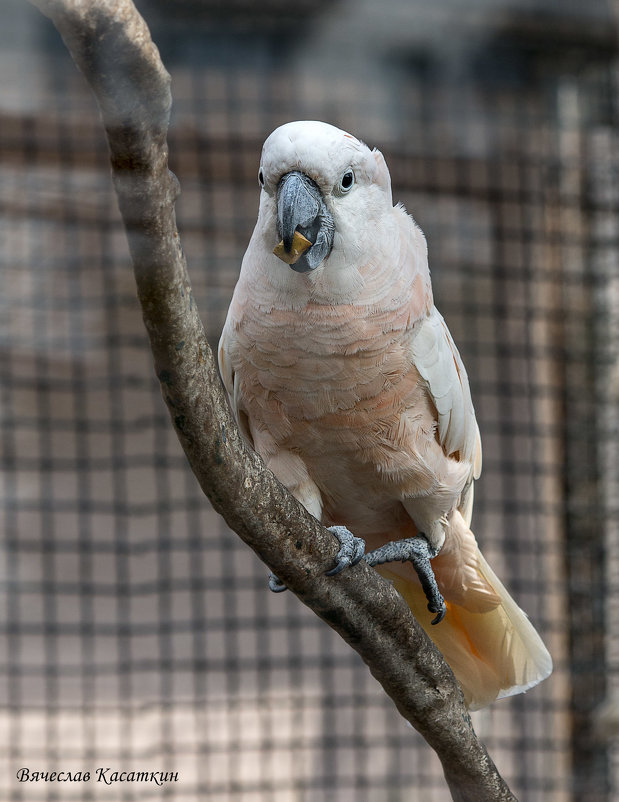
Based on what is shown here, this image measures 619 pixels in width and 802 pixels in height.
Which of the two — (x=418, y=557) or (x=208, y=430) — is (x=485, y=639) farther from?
(x=208, y=430)

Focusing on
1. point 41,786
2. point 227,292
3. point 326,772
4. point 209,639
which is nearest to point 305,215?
Result: point 227,292

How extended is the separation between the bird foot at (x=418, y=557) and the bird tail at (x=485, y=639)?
94mm

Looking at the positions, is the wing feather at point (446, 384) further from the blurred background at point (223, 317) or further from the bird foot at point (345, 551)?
the blurred background at point (223, 317)

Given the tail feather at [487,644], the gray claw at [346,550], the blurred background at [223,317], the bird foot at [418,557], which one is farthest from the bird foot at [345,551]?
the blurred background at [223,317]

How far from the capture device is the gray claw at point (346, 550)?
805mm

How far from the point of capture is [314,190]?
80 centimetres

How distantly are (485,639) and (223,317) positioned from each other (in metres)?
1.52

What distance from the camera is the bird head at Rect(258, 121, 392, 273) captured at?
78 cm

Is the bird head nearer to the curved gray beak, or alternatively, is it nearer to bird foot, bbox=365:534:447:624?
the curved gray beak

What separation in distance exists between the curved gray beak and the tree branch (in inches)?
7.6

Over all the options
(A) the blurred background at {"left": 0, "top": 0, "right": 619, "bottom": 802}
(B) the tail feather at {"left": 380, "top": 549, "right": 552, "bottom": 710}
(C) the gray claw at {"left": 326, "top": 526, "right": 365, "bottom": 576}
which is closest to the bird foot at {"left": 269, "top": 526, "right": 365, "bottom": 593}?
(C) the gray claw at {"left": 326, "top": 526, "right": 365, "bottom": 576}

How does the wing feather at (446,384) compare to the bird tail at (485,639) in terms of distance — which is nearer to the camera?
the wing feather at (446,384)

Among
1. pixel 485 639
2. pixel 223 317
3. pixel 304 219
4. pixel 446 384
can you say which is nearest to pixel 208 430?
pixel 304 219

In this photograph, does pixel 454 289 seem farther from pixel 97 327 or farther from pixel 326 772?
pixel 326 772
